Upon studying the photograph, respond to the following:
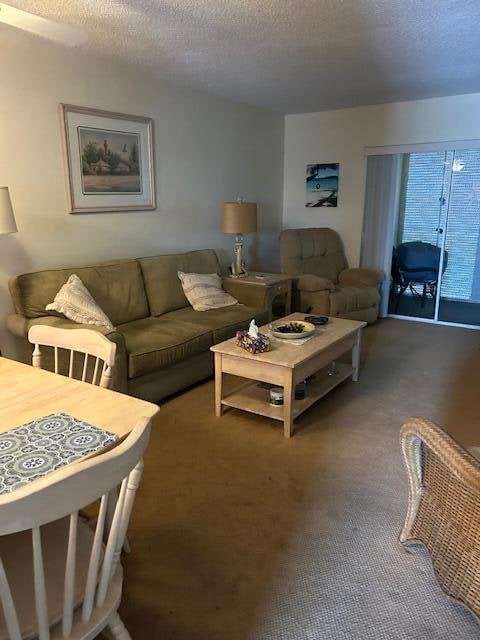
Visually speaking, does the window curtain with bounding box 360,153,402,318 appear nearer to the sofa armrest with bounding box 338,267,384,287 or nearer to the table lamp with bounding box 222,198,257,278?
the sofa armrest with bounding box 338,267,384,287

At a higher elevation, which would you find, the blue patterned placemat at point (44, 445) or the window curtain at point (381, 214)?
the window curtain at point (381, 214)

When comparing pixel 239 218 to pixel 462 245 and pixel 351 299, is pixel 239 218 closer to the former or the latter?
pixel 351 299

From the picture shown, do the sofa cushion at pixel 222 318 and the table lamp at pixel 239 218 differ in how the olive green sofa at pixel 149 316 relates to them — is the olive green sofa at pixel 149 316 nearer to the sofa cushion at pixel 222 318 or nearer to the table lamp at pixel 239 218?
the sofa cushion at pixel 222 318

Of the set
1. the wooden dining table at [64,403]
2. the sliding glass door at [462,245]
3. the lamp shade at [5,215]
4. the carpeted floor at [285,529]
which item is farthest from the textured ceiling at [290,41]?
the carpeted floor at [285,529]

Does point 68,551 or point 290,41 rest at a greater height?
point 290,41

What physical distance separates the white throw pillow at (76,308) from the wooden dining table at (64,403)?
1.38 metres

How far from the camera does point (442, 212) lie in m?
5.17

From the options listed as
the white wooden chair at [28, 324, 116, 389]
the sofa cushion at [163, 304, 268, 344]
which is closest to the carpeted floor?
the sofa cushion at [163, 304, 268, 344]

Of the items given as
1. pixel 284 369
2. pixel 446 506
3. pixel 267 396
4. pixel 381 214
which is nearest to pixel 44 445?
pixel 446 506

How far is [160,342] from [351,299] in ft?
7.66

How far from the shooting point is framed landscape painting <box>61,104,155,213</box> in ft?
11.2

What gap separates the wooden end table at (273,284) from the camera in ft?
13.7

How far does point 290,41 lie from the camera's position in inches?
120

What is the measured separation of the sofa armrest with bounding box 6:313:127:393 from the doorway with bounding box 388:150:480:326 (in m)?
3.81
